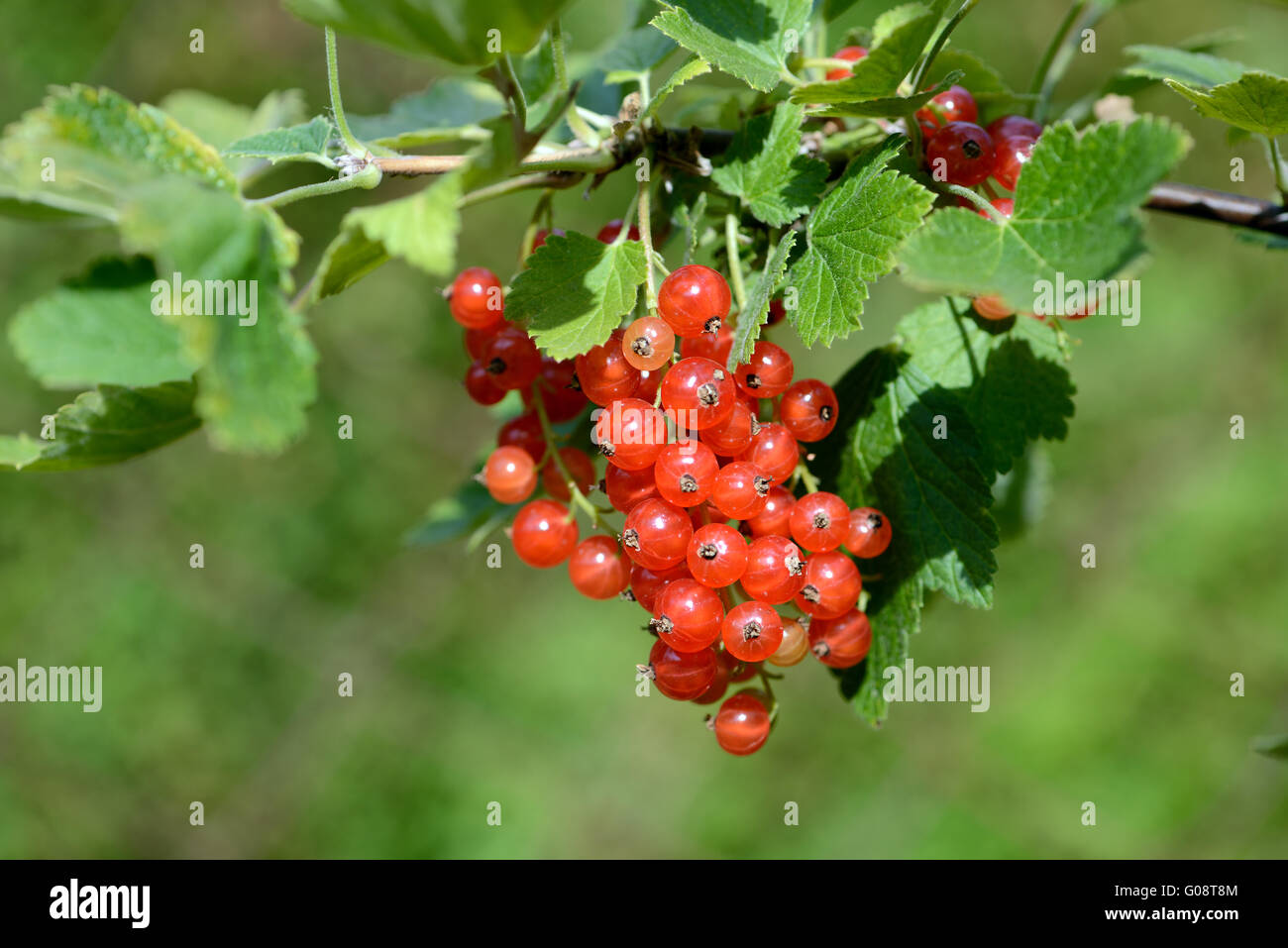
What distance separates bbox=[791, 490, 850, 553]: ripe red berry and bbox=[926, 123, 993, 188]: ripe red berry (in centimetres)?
26

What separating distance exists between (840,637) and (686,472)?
0.20 m

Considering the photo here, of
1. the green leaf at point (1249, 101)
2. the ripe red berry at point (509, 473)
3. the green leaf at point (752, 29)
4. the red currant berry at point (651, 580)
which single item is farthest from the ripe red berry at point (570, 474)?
the green leaf at point (1249, 101)

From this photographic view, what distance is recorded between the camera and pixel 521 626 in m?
2.65

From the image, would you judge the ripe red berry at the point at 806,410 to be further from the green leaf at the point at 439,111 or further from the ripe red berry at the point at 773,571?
the green leaf at the point at 439,111

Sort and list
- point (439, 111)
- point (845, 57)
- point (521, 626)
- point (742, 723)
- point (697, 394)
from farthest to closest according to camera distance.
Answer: point (521, 626), point (439, 111), point (845, 57), point (742, 723), point (697, 394)

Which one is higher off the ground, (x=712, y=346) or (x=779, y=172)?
(x=779, y=172)

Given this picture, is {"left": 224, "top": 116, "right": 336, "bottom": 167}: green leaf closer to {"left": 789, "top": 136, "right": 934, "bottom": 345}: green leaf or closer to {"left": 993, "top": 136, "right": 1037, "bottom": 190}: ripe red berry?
{"left": 789, "top": 136, "right": 934, "bottom": 345}: green leaf

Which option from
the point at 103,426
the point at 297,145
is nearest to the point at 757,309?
the point at 297,145

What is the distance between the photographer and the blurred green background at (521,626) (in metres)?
2.25

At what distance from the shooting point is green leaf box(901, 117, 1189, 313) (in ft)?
1.62

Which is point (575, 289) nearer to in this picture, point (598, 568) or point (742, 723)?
point (598, 568)

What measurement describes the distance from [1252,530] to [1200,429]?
0.34m

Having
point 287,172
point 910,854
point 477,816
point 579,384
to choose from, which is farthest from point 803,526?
point 287,172

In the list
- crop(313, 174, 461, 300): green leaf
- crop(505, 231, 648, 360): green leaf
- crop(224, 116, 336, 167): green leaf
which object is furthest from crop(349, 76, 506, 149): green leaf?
crop(313, 174, 461, 300): green leaf
